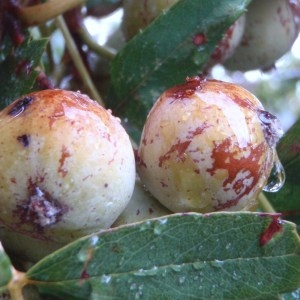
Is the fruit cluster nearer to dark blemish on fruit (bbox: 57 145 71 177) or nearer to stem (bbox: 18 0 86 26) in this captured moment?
dark blemish on fruit (bbox: 57 145 71 177)

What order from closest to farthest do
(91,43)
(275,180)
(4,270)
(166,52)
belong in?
(4,270)
(275,180)
(166,52)
(91,43)

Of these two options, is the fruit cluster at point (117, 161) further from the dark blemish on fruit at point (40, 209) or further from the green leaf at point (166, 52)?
the green leaf at point (166, 52)

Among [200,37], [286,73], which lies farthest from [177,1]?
[286,73]

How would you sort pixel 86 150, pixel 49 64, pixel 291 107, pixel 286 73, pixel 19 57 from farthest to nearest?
1. pixel 291 107
2. pixel 286 73
3. pixel 49 64
4. pixel 19 57
5. pixel 86 150

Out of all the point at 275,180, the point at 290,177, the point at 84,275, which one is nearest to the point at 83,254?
the point at 84,275

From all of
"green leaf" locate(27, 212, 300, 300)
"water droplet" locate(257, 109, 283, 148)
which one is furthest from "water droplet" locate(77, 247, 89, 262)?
"water droplet" locate(257, 109, 283, 148)

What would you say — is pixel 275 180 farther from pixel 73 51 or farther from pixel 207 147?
pixel 73 51

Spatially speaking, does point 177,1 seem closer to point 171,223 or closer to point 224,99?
point 224,99
